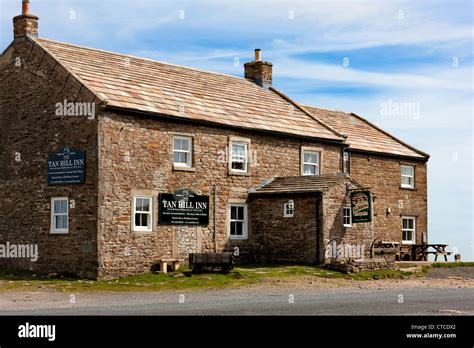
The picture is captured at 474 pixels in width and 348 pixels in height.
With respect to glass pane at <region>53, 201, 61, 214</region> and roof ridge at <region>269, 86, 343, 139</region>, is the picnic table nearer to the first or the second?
roof ridge at <region>269, 86, 343, 139</region>

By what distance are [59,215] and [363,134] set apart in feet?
68.1

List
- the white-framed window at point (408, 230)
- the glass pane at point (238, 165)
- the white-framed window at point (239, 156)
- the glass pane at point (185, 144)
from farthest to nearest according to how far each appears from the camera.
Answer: the white-framed window at point (408, 230) < the glass pane at point (238, 165) < the white-framed window at point (239, 156) < the glass pane at point (185, 144)

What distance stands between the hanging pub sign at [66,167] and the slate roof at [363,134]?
16.7 m

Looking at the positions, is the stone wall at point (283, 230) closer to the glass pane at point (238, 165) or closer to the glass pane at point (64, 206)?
the glass pane at point (238, 165)

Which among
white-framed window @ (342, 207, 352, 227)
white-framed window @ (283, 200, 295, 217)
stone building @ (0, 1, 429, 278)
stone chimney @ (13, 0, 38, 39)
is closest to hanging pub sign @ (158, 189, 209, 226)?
stone building @ (0, 1, 429, 278)

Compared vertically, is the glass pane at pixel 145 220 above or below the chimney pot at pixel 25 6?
below

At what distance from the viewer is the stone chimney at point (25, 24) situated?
103 ft

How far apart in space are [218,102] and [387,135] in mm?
15802

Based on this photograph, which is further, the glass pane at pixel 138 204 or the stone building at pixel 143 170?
the glass pane at pixel 138 204

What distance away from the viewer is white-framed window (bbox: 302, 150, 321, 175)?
1421 inches

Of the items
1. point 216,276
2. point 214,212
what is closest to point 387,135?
point 214,212

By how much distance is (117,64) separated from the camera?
33406 millimetres
